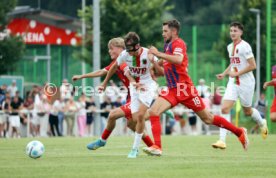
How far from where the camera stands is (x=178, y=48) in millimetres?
15203

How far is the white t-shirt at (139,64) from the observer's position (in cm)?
1556

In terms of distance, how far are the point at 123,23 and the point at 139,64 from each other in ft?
86.4

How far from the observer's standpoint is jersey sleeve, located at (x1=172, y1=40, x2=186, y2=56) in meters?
15.2

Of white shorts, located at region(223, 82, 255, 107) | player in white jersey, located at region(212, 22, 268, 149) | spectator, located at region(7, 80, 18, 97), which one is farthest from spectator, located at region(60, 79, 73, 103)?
white shorts, located at region(223, 82, 255, 107)

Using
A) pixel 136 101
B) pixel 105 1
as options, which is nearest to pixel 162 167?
pixel 136 101

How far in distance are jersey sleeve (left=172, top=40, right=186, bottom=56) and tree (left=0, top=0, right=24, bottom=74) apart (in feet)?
69.8

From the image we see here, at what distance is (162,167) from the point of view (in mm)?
12922

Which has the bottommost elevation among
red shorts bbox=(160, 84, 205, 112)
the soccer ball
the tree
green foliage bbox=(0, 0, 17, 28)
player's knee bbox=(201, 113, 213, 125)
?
the soccer ball

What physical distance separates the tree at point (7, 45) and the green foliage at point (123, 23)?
5.46 m

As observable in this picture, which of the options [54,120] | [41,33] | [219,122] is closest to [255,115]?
[219,122]

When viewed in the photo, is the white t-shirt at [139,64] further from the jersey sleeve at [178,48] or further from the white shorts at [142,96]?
the jersey sleeve at [178,48]

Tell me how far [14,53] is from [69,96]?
11.7 ft

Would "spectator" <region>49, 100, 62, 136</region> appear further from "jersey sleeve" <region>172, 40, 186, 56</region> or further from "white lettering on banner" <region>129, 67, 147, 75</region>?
"jersey sleeve" <region>172, 40, 186, 56</region>

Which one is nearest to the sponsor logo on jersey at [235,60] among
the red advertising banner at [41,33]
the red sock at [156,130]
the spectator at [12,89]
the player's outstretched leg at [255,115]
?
the player's outstretched leg at [255,115]
